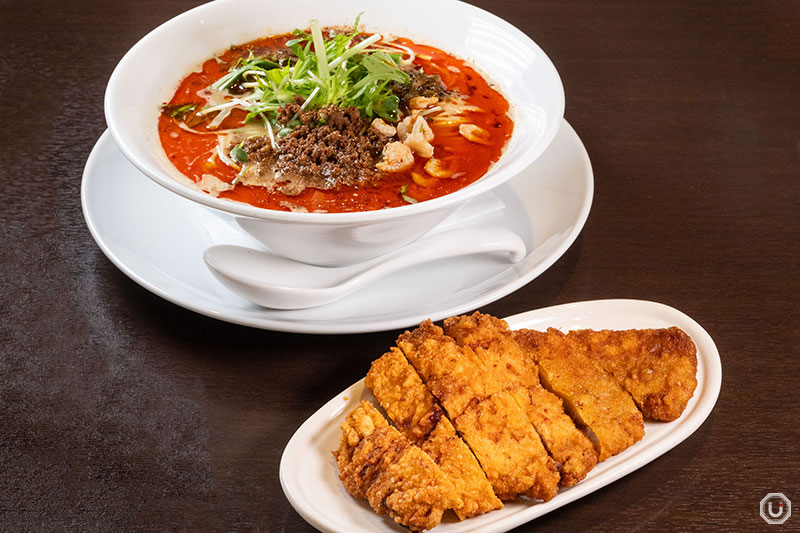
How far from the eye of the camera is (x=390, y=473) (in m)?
1.50

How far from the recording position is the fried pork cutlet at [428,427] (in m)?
1.50

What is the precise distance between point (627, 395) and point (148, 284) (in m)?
1.20

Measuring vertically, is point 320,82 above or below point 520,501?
above

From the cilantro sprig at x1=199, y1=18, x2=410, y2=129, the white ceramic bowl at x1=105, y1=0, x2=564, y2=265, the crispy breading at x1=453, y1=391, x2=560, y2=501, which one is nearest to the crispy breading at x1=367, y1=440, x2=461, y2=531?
the crispy breading at x1=453, y1=391, x2=560, y2=501

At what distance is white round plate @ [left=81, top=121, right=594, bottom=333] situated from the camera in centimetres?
199

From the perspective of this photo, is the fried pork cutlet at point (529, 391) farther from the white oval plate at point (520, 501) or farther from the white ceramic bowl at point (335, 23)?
the white ceramic bowl at point (335, 23)

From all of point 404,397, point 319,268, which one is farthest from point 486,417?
point 319,268

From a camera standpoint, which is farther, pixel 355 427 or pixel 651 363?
pixel 651 363

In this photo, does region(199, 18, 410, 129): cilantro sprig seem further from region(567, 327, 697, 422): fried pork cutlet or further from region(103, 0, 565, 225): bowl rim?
region(567, 327, 697, 422): fried pork cutlet

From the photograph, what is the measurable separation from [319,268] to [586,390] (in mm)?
789

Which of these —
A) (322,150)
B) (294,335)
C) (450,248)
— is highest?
(322,150)

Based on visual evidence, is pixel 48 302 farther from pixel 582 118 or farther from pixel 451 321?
pixel 582 118

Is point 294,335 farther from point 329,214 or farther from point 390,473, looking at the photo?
point 390,473

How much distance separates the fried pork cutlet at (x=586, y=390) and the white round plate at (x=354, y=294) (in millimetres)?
261
